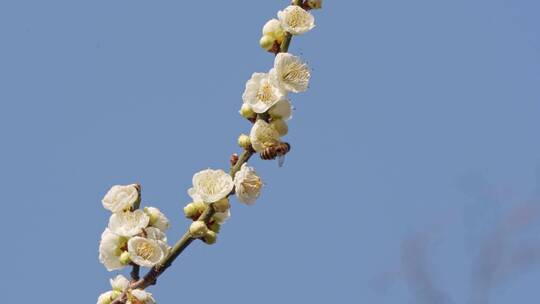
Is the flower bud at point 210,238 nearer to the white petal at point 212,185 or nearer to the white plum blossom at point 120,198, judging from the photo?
the white petal at point 212,185

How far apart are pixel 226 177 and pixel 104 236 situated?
48 cm

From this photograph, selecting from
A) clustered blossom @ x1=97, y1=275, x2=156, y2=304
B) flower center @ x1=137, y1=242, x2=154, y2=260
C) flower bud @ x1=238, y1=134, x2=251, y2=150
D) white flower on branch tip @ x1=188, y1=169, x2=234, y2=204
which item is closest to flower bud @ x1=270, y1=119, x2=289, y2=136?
flower bud @ x1=238, y1=134, x2=251, y2=150

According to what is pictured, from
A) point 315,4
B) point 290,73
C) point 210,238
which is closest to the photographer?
point 210,238

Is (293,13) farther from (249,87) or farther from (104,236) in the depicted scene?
(104,236)

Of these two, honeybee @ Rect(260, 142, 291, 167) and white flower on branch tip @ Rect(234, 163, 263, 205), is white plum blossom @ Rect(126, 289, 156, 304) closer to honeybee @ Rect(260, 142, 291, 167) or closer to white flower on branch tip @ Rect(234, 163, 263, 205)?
white flower on branch tip @ Rect(234, 163, 263, 205)

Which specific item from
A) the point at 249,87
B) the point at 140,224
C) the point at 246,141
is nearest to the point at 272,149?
the point at 246,141

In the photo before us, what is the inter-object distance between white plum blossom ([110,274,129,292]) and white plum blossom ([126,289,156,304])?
0.16m

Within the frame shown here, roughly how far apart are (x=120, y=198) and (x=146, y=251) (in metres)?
0.23

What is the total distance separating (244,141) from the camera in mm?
2750

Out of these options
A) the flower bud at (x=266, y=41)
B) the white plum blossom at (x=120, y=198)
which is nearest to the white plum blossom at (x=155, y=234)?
the white plum blossom at (x=120, y=198)

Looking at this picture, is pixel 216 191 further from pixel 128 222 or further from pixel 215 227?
pixel 128 222

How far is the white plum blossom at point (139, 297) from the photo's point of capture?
254cm

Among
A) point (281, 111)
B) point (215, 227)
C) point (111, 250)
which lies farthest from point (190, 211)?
point (281, 111)

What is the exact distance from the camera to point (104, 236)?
9.44 ft
